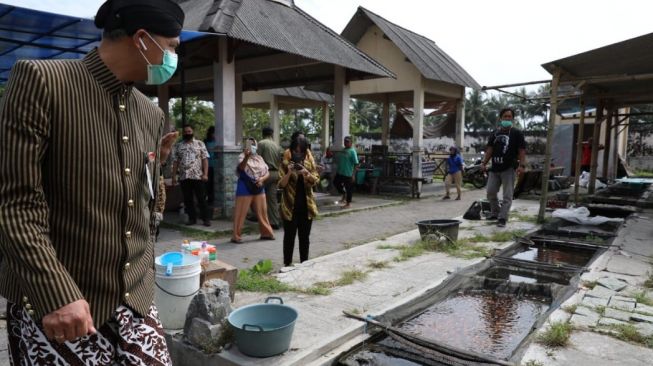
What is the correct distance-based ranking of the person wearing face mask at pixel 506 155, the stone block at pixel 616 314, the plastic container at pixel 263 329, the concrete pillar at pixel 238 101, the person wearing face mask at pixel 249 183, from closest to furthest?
the plastic container at pixel 263 329 < the stone block at pixel 616 314 < the person wearing face mask at pixel 249 183 < the person wearing face mask at pixel 506 155 < the concrete pillar at pixel 238 101

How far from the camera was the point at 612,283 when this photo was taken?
4.51 meters

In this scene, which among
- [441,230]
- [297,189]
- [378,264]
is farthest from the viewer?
[441,230]

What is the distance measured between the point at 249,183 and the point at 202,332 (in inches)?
158

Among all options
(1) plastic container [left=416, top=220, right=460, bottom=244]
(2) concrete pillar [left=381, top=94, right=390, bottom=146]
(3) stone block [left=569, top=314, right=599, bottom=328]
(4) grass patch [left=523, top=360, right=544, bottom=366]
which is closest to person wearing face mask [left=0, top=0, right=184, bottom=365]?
(4) grass patch [left=523, top=360, right=544, bottom=366]

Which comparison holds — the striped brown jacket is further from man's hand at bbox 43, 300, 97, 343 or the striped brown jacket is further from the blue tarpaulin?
the blue tarpaulin

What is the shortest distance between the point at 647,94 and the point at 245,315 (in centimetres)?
1153

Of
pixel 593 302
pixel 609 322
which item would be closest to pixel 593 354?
pixel 609 322

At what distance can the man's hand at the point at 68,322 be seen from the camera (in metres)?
1.30

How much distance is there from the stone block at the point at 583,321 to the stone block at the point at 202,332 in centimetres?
272

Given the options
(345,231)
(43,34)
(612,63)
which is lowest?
(345,231)

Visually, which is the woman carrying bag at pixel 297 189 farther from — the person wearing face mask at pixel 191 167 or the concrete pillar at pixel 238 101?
the concrete pillar at pixel 238 101

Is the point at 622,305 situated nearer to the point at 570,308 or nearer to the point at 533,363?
the point at 570,308

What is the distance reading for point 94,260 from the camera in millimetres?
1481

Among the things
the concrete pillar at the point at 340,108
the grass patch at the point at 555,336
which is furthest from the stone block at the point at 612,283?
the concrete pillar at the point at 340,108
